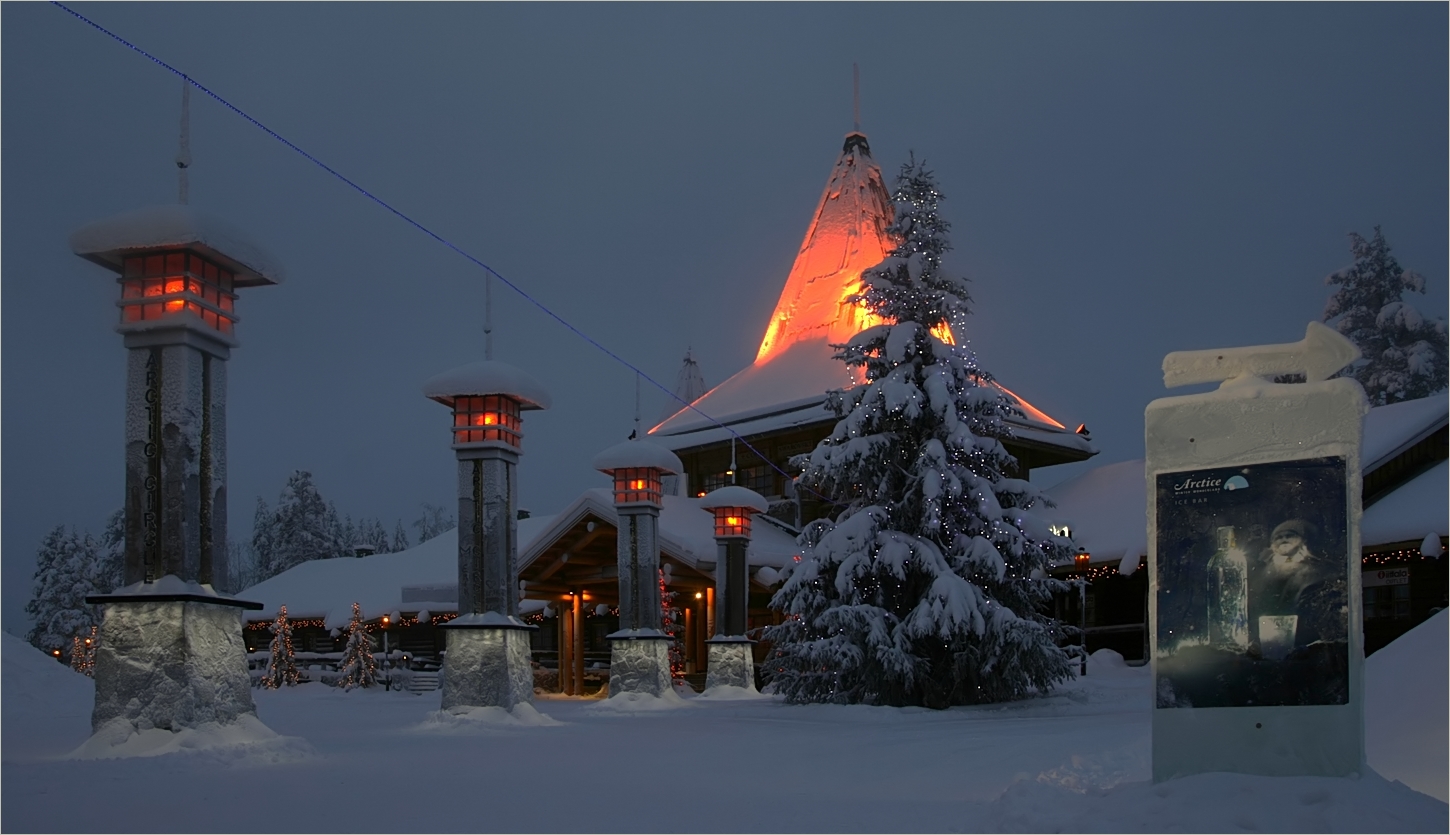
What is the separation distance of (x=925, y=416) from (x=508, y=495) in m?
7.15

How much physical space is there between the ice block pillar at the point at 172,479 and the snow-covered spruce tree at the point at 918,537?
33.2 ft

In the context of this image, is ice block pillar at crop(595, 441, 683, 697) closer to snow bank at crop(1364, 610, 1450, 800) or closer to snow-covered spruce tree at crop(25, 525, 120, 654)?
snow bank at crop(1364, 610, 1450, 800)

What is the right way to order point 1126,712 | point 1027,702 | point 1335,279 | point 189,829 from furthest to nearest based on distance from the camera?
point 1335,279 → point 1027,702 → point 1126,712 → point 189,829

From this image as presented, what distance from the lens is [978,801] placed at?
7938mm

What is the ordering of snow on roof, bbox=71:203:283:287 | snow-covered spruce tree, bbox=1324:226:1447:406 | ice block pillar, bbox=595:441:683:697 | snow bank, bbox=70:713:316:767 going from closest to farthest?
snow bank, bbox=70:713:316:767, snow on roof, bbox=71:203:283:287, ice block pillar, bbox=595:441:683:697, snow-covered spruce tree, bbox=1324:226:1447:406

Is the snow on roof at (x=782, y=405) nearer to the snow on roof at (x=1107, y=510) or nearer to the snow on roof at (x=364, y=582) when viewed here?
the snow on roof at (x=1107, y=510)

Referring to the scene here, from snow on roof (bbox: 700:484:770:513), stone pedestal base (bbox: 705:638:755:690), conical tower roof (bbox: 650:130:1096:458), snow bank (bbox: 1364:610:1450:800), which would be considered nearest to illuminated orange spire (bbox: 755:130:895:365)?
conical tower roof (bbox: 650:130:1096:458)

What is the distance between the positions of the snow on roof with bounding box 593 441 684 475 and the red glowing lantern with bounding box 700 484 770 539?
10.2 feet

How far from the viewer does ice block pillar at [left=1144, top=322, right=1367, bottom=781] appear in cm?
696

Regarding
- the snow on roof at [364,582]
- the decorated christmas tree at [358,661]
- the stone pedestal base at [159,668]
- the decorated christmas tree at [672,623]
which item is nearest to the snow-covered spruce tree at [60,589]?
the snow on roof at [364,582]

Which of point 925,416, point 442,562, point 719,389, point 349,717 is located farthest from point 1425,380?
point 349,717

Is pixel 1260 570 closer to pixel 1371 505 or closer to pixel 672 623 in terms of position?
pixel 1371 505

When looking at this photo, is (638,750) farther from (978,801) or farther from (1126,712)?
(1126,712)

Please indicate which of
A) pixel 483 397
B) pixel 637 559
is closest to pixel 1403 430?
pixel 637 559
